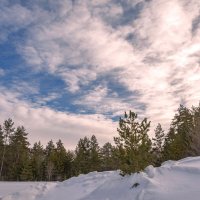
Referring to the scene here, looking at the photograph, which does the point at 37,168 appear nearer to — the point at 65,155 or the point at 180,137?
the point at 65,155

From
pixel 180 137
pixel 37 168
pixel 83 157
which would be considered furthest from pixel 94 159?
pixel 180 137

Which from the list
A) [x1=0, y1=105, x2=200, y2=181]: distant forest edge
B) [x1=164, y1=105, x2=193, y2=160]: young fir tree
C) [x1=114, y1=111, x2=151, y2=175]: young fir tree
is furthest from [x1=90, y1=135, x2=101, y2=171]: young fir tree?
[x1=114, y1=111, x2=151, y2=175]: young fir tree

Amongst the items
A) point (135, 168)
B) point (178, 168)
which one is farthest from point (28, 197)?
point (178, 168)

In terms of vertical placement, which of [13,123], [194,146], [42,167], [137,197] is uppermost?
[13,123]

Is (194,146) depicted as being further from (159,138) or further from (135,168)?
(159,138)

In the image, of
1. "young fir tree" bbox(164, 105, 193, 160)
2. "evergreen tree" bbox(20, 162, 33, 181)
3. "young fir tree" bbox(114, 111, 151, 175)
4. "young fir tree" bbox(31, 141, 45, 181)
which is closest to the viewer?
"young fir tree" bbox(114, 111, 151, 175)

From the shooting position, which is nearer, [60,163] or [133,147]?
[133,147]

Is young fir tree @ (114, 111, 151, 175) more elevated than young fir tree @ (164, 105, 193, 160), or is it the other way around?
young fir tree @ (164, 105, 193, 160)

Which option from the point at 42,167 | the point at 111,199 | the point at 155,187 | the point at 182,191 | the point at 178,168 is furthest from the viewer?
the point at 42,167

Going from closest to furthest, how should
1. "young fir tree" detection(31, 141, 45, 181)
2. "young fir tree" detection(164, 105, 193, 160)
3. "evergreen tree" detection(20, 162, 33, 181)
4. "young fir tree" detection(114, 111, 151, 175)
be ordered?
1. "young fir tree" detection(114, 111, 151, 175)
2. "young fir tree" detection(164, 105, 193, 160)
3. "evergreen tree" detection(20, 162, 33, 181)
4. "young fir tree" detection(31, 141, 45, 181)

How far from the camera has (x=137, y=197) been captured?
10.2 m

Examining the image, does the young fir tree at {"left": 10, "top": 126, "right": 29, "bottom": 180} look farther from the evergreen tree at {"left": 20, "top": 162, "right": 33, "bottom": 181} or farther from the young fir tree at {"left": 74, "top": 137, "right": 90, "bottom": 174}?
the young fir tree at {"left": 74, "top": 137, "right": 90, "bottom": 174}

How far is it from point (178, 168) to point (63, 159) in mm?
51478

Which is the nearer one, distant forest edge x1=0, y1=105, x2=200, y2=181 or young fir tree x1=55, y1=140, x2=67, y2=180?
distant forest edge x1=0, y1=105, x2=200, y2=181
